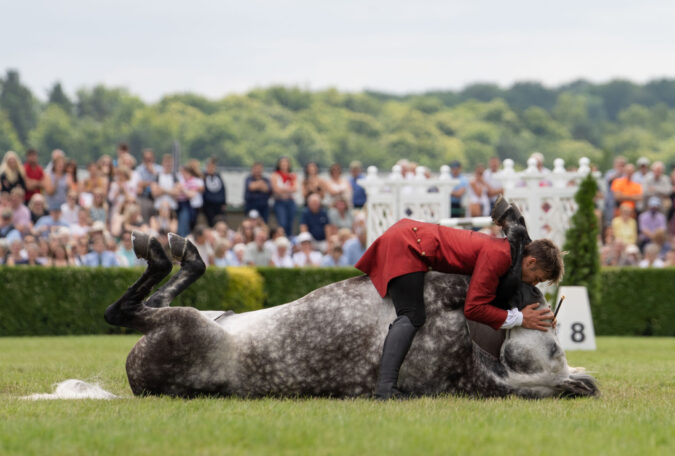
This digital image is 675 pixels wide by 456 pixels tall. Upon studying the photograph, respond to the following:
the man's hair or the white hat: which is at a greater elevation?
the man's hair

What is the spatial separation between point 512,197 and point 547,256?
1073cm

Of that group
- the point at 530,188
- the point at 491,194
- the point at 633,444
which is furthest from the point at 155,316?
the point at 491,194

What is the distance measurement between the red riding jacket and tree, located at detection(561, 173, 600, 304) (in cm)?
1011

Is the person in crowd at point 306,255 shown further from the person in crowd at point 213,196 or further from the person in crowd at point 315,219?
the person in crowd at point 213,196

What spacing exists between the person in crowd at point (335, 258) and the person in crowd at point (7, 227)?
6316 millimetres

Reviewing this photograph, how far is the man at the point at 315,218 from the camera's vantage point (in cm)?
2361

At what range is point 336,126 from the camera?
152875mm

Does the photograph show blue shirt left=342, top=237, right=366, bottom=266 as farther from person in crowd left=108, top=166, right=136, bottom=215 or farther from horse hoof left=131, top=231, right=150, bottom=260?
horse hoof left=131, top=231, right=150, bottom=260

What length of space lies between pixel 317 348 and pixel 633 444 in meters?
2.57

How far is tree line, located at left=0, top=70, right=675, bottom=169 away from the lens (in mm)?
123750

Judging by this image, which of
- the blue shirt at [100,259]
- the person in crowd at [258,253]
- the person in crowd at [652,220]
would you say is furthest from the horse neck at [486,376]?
the person in crowd at [652,220]

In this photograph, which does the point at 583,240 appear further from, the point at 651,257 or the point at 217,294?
the point at 217,294

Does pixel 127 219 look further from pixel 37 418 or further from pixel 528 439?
pixel 528 439

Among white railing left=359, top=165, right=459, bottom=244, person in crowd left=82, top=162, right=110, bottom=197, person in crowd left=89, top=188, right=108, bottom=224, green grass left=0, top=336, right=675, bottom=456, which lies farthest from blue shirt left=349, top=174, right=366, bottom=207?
green grass left=0, top=336, right=675, bottom=456
